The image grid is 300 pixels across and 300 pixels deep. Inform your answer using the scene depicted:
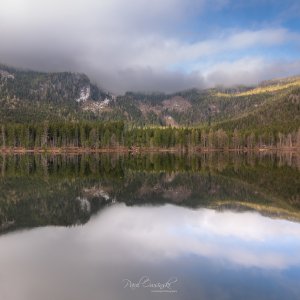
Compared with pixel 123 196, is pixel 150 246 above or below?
above

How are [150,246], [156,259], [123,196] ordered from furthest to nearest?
[123,196], [150,246], [156,259]

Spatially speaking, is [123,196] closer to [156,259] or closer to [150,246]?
[150,246]

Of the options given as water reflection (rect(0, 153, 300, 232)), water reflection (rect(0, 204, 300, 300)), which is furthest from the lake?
water reflection (rect(0, 153, 300, 232))

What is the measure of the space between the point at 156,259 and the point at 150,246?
311cm

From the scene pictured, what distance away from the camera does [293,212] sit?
37.0 metres

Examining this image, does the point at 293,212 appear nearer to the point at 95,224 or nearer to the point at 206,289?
the point at 95,224

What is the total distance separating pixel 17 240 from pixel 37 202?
1794 centimetres

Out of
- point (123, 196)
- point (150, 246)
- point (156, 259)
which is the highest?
point (156, 259)

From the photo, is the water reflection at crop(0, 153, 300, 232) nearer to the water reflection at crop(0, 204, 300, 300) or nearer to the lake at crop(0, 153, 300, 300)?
the lake at crop(0, 153, 300, 300)

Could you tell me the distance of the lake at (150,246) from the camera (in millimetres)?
17812

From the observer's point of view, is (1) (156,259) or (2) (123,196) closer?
(1) (156,259)

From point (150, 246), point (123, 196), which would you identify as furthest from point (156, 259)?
point (123, 196)

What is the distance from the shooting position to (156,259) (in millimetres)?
22062

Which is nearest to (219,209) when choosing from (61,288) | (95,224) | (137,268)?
(95,224)
